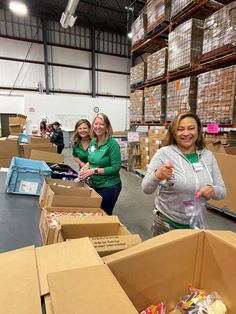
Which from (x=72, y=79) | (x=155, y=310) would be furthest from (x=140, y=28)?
(x=72, y=79)

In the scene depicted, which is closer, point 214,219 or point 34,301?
point 34,301

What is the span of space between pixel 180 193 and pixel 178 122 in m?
0.45

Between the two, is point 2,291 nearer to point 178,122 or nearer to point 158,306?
point 158,306

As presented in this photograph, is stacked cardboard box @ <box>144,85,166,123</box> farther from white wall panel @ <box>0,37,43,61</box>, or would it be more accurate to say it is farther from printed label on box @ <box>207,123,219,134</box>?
white wall panel @ <box>0,37,43,61</box>

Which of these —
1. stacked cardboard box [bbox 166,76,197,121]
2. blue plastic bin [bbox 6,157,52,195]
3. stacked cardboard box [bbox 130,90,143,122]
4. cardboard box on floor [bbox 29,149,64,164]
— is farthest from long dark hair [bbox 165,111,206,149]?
stacked cardboard box [bbox 130,90,143,122]

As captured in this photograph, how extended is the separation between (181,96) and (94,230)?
319 centimetres

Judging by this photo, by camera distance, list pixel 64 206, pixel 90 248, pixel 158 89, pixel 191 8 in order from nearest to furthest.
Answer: pixel 90 248, pixel 64 206, pixel 191 8, pixel 158 89

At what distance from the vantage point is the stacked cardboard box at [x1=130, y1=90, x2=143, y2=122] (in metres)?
5.21

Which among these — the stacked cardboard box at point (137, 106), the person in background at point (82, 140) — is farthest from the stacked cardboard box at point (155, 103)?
the person in background at point (82, 140)

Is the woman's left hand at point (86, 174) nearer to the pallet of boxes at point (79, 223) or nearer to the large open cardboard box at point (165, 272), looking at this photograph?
the pallet of boxes at point (79, 223)

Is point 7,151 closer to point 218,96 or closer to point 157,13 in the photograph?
point 218,96

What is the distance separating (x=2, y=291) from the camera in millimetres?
557

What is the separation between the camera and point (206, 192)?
4.36 feet

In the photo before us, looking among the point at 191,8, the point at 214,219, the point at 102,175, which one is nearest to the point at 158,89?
the point at 191,8
